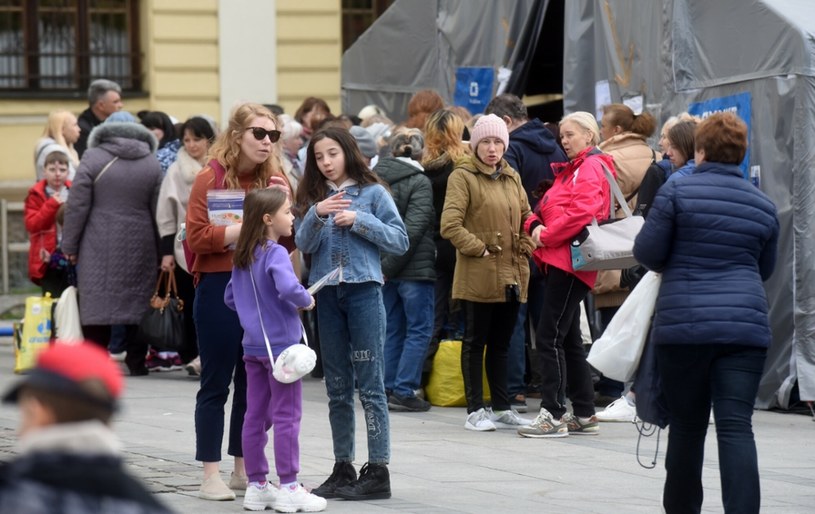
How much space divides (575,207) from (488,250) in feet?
2.22

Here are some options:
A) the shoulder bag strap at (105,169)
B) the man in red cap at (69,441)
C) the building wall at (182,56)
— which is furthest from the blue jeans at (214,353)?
the building wall at (182,56)

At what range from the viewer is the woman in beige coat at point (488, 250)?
9.28m

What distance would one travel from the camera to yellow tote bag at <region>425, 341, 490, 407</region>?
34.4 feet

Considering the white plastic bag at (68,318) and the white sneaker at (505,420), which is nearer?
the white sneaker at (505,420)

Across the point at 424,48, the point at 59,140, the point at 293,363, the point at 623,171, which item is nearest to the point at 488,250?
the point at 623,171

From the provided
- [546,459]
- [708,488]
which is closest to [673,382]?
[708,488]

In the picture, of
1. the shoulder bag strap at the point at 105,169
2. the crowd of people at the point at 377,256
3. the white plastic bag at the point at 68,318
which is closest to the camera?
the crowd of people at the point at 377,256

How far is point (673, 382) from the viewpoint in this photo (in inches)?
241

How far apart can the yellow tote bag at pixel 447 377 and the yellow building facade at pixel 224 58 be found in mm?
12333

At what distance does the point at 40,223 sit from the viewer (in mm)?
12562

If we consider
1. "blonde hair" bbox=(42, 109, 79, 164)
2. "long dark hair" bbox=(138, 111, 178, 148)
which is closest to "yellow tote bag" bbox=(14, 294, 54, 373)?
"blonde hair" bbox=(42, 109, 79, 164)

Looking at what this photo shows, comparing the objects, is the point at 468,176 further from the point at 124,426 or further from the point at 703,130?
the point at 703,130

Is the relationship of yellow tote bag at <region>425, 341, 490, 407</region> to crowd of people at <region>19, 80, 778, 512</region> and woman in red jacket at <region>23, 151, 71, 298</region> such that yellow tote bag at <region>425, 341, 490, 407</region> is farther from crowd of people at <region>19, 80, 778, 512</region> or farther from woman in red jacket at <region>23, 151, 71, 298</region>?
woman in red jacket at <region>23, 151, 71, 298</region>

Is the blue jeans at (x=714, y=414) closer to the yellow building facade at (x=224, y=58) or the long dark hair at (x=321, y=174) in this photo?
the long dark hair at (x=321, y=174)
